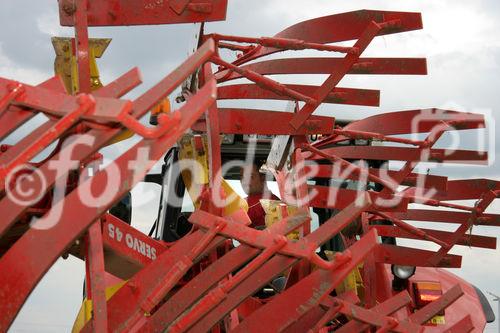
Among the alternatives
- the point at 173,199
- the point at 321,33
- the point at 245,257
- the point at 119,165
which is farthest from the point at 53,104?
the point at 173,199

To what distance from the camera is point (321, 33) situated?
438cm

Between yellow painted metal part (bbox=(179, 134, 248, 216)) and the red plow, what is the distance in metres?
0.02

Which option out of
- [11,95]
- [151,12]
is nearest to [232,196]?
[151,12]

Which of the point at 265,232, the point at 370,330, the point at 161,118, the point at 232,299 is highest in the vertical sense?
the point at 161,118

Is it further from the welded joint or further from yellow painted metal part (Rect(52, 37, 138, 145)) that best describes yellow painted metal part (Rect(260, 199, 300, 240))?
the welded joint

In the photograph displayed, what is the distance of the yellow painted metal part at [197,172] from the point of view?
393 cm

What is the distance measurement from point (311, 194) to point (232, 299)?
4.92ft

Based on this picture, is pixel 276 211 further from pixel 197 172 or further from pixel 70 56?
pixel 70 56

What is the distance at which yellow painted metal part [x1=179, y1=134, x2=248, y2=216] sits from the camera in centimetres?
393

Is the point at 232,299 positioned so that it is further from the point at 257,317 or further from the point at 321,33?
the point at 321,33

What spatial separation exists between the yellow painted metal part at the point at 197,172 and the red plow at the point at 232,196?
2cm

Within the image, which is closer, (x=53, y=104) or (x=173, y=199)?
(x=53, y=104)

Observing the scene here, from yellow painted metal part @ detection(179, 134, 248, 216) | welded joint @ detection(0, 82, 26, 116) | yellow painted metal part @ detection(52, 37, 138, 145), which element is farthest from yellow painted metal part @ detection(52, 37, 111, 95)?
welded joint @ detection(0, 82, 26, 116)

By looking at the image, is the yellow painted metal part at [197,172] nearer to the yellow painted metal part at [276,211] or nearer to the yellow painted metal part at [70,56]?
the yellow painted metal part at [276,211]
